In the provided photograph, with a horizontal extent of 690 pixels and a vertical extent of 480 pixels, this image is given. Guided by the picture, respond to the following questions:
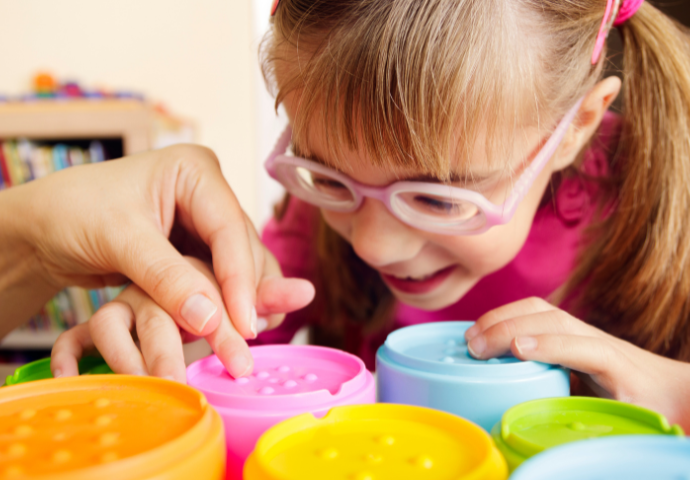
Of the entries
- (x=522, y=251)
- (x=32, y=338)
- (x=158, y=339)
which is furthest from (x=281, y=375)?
(x=32, y=338)

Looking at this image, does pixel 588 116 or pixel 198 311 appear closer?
pixel 198 311

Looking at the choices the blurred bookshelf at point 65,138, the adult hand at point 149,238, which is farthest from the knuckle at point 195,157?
the blurred bookshelf at point 65,138

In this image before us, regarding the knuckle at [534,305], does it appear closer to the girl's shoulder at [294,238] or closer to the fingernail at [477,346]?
the fingernail at [477,346]

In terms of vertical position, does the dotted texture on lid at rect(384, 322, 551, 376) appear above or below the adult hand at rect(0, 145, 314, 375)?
below

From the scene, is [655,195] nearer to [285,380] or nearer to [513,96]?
[513,96]

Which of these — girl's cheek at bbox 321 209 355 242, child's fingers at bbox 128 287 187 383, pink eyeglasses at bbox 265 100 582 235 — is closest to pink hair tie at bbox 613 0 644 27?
pink eyeglasses at bbox 265 100 582 235

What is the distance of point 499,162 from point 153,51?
195 cm

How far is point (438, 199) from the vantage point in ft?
1.97

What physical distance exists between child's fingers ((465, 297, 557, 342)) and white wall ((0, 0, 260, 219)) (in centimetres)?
181

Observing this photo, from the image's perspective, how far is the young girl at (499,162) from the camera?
50 cm

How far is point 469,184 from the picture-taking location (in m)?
0.61

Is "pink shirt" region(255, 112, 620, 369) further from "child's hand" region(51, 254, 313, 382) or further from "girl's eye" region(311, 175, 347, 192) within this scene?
"child's hand" region(51, 254, 313, 382)

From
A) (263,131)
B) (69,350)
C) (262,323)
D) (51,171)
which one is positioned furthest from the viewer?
(263,131)

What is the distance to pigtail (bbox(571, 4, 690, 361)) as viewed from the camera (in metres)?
0.72
